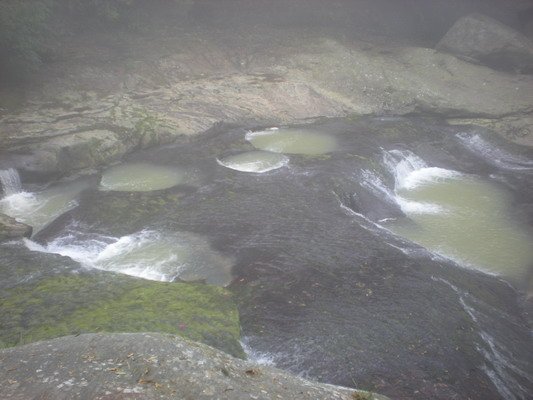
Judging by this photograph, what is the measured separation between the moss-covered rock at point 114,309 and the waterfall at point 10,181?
5.95 meters

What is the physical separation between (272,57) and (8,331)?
20630 mm

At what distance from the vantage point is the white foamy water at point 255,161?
1582cm

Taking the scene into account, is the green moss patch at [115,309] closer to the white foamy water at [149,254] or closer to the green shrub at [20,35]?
the white foamy water at [149,254]

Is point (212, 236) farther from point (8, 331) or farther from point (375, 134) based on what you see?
point (375, 134)

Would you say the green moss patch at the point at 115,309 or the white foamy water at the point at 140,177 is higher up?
the green moss patch at the point at 115,309

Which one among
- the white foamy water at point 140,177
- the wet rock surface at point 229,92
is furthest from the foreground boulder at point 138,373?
the wet rock surface at point 229,92

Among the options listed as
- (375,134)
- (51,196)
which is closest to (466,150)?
(375,134)

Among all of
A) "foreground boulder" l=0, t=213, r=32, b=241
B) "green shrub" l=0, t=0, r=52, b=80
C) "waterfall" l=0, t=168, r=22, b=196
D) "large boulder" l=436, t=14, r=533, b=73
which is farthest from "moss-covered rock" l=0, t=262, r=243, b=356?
"large boulder" l=436, t=14, r=533, b=73

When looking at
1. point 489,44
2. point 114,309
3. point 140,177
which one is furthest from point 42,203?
point 489,44

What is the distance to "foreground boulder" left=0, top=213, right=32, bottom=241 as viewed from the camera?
11086mm

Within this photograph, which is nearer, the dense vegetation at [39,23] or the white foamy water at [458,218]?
the white foamy water at [458,218]

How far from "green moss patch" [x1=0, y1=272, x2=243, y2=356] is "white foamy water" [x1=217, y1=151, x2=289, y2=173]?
7096 mm

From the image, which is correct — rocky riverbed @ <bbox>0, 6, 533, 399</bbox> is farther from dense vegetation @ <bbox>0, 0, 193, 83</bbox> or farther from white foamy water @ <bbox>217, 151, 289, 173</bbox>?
dense vegetation @ <bbox>0, 0, 193, 83</bbox>

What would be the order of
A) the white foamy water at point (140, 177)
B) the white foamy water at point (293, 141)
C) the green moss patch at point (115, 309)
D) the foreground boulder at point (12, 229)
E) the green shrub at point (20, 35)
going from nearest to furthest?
the green moss patch at point (115, 309) → the foreground boulder at point (12, 229) → the white foamy water at point (140, 177) → the green shrub at point (20, 35) → the white foamy water at point (293, 141)
